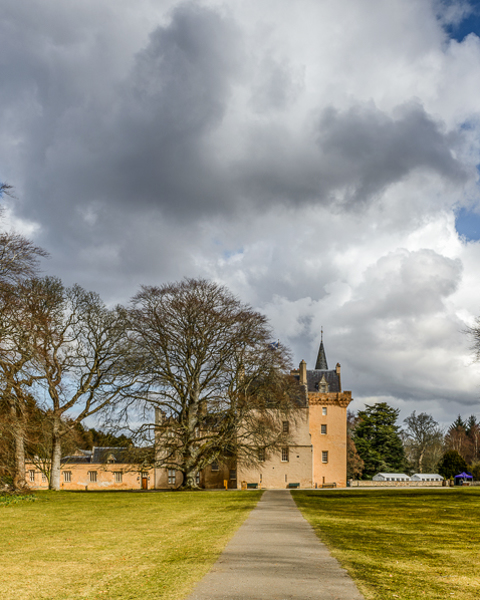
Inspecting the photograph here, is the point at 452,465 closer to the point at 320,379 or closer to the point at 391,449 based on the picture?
the point at 391,449

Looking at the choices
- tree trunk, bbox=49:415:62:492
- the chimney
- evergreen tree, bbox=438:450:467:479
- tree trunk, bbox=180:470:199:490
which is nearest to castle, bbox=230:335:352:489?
the chimney

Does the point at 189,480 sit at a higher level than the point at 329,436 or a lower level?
lower

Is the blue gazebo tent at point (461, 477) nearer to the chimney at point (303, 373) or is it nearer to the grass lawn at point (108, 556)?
the chimney at point (303, 373)

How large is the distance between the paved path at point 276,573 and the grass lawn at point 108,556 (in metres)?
0.31

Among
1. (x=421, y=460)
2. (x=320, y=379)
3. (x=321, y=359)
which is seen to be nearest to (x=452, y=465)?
(x=321, y=359)

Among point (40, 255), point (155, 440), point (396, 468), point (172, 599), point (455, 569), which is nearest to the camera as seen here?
point (172, 599)

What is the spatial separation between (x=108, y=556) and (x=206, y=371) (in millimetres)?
33661

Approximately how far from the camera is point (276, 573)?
8.20 metres

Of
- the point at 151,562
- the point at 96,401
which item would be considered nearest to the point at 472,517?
the point at 151,562

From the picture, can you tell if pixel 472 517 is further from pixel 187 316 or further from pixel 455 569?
pixel 187 316

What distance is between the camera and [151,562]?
9.42m

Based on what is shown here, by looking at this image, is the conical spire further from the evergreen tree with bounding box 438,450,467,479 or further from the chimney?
the evergreen tree with bounding box 438,450,467,479

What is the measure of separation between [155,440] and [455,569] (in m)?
35.1

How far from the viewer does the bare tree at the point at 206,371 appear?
42188mm
